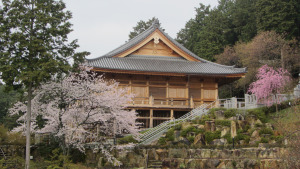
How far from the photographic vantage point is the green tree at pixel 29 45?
685 inches

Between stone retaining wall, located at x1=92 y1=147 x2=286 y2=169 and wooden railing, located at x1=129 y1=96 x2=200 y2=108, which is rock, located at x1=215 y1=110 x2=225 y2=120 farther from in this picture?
wooden railing, located at x1=129 y1=96 x2=200 y2=108

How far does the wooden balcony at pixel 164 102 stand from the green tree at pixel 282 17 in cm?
1794

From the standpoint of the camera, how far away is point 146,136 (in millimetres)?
23453

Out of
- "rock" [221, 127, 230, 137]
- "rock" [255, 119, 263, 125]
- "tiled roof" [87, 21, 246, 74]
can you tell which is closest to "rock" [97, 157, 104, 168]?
"rock" [221, 127, 230, 137]

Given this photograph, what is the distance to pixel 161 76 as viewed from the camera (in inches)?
1203

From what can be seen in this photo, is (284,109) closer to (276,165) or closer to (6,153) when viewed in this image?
(276,165)

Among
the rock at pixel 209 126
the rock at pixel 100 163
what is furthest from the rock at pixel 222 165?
the rock at pixel 100 163

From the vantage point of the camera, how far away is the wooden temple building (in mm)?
28703

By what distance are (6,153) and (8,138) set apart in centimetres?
105

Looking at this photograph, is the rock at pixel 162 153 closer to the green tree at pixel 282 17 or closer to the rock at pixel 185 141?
the rock at pixel 185 141

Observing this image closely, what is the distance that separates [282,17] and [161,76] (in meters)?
20.1

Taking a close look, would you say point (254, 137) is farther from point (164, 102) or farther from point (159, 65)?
point (159, 65)

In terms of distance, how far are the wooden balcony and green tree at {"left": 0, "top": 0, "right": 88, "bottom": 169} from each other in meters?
10.5

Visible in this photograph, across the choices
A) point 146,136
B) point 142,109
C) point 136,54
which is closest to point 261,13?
point 136,54
